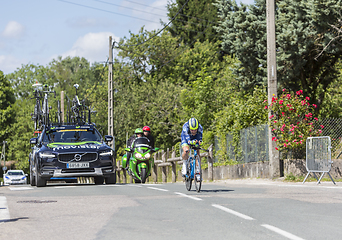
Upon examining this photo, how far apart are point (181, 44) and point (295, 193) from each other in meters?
47.5

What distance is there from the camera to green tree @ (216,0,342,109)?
72.0 feet

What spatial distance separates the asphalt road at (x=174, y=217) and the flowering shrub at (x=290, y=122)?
692 cm

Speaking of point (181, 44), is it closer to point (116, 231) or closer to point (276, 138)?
point (276, 138)

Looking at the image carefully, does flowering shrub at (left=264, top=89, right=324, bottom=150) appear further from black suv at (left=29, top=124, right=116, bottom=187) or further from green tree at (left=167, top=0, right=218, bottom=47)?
green tree at (left=167, top=0, right=218, bottom=47)

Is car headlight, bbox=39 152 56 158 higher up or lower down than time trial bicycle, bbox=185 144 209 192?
Answer: higher up

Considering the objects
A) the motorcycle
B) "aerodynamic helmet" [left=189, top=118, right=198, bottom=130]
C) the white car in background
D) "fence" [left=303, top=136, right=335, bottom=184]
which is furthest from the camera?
the white car in background

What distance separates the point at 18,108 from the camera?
86.5 meters

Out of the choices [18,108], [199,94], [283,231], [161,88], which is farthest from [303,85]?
[18,108]

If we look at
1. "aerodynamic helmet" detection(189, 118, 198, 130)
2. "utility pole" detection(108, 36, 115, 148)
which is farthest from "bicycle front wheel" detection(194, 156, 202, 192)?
"utility pole" detection(108, 36, 115, 148)

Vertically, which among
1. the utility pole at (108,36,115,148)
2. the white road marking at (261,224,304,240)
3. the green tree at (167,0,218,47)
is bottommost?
the white road marking at (261,224,304,240)

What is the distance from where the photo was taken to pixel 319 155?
16.5 m

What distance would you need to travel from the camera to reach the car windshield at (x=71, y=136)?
17.5 m

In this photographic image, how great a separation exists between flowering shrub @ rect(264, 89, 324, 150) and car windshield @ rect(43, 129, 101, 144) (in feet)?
19.7

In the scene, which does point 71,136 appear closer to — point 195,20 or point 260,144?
point 260,144
